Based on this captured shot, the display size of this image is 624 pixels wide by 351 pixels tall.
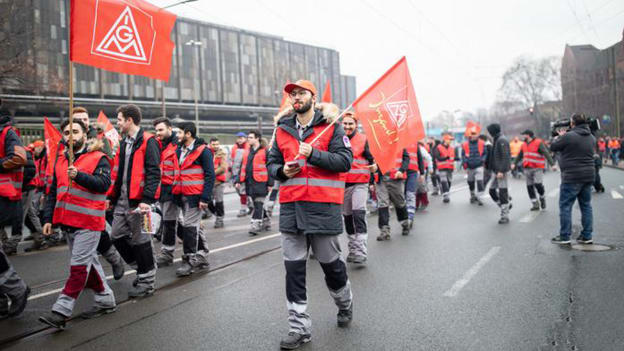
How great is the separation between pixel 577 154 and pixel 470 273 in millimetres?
2945

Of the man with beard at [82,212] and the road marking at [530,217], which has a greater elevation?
the man with beard at [82,212]

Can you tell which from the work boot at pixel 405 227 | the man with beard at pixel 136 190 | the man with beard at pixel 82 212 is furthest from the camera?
the work boot at pixel 405 227

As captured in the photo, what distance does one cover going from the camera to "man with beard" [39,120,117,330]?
188 inches

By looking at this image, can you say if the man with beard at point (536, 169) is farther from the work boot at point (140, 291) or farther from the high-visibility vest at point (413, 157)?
the work boot at point (140, 291)

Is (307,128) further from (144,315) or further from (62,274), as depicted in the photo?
(62,274)

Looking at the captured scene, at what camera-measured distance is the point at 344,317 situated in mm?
4496

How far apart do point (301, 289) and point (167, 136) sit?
3821 millimetres

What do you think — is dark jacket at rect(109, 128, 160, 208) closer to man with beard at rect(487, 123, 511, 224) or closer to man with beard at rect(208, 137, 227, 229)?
man with beard at rect(208, 137, 227, 229)

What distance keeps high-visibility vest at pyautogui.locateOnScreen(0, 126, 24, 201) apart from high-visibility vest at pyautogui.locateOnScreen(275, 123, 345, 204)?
428 cm

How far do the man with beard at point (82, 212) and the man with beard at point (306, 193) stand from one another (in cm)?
174

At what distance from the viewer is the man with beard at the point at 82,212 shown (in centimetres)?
477

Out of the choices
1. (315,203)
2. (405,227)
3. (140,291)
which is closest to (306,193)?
(315,203)

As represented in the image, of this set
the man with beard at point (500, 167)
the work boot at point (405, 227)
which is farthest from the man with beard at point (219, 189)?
the man with beard at point (500, 167)

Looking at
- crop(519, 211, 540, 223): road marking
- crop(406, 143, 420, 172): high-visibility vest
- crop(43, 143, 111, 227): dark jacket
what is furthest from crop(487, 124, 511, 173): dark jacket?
crop(43, 143, 111, 227): dark jacket
